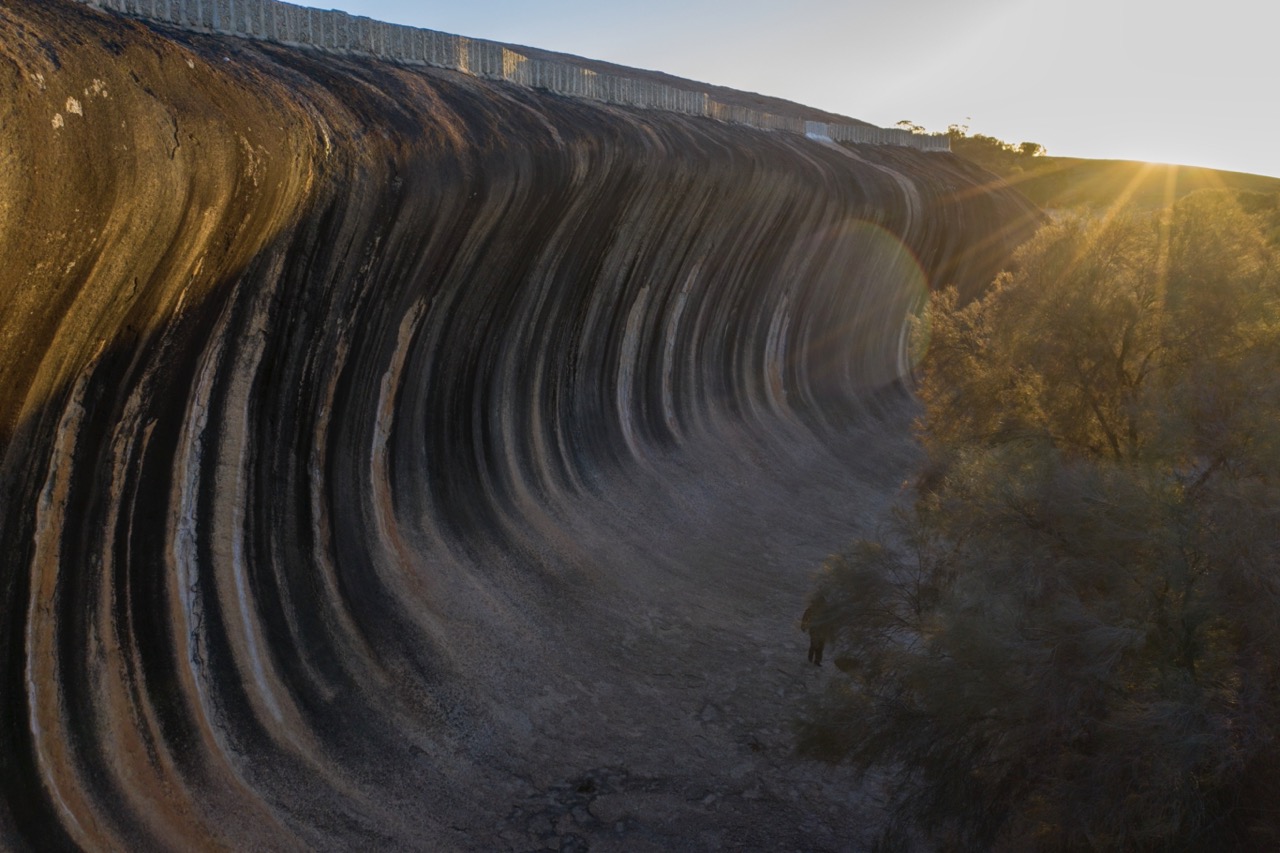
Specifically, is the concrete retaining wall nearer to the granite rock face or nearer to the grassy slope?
the granite rock face

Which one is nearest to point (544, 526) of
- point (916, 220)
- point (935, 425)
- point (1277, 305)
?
point (935, 425)

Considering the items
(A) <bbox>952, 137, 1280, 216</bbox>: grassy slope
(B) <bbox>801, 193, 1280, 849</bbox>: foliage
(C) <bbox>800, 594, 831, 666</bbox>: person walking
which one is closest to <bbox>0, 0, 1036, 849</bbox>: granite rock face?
(C) <bbox>800, 594, 831, 666</bbox>: person walking

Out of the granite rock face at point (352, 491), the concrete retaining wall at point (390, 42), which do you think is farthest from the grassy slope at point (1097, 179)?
the granite rock face at point (352, 491)

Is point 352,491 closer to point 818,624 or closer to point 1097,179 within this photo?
point 818,624

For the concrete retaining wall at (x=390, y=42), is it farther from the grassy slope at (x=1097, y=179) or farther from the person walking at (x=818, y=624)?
the grassy slope at (x=1097, y=179)

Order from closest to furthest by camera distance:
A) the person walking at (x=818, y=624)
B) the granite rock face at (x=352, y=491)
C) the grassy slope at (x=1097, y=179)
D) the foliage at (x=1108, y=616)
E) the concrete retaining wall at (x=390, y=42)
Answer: the foliage at (x=1108, y=616), the granite rock face at (x=352, y=491), the person walking at (x=818, y=624), the concrete retaining wall at (x=390, y=42), the grassy slope at (x=1097, y=179)

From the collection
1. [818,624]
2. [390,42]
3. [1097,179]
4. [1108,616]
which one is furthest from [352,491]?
[1097,179]

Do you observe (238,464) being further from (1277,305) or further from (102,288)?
(1277,305)
